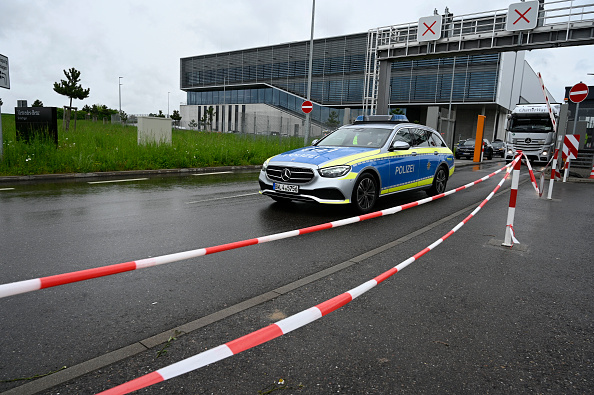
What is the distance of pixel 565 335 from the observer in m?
3.21

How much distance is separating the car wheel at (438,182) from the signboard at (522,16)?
1288 centimetres

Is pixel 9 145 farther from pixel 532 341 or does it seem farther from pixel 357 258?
pixel 532 341

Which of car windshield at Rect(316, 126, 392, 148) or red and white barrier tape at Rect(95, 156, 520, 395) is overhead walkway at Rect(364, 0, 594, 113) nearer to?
car windshield at Rect(316, 126, 392, 148)

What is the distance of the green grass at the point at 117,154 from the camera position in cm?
1209

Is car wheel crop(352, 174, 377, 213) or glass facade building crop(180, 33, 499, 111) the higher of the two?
glass facade building crop(180, 33, 499, 111)

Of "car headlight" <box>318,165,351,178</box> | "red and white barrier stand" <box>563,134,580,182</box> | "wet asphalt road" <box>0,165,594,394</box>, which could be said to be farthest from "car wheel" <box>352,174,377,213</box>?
"red and white barrier stand" <box>563,134,580,182</box>

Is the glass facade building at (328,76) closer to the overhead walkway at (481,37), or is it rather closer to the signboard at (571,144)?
the overhead walkway at (481,37)

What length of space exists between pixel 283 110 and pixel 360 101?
10921 millimetres

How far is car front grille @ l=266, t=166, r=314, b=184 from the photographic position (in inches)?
279

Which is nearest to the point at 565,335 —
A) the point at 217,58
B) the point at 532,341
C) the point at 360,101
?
the point at 532,341

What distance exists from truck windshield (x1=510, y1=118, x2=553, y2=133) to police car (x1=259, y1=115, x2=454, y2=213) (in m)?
18.9

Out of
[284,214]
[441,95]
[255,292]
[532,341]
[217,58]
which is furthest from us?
[217,58]

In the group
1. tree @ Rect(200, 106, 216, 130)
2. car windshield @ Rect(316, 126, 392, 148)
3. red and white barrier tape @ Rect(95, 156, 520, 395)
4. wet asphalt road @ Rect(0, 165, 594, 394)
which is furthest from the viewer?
tree @ Rect(200, 106, 216, 130)

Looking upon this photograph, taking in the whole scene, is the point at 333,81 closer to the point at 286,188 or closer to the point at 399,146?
the point at 399,146
